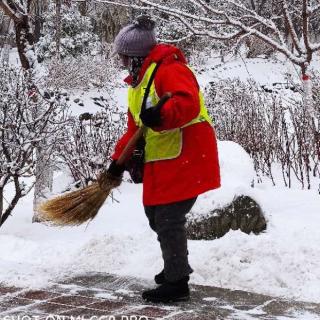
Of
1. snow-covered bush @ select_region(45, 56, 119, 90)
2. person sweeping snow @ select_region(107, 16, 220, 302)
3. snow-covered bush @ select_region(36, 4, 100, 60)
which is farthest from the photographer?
snow-covered bush @ select_region(36, 4, 100, 60)

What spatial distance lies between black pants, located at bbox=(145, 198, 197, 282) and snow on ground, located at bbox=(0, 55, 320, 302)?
53 centimetres

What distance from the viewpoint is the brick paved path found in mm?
3047

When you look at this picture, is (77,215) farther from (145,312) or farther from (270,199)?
(270,199)

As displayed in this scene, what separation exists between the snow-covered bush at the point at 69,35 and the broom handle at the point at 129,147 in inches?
784

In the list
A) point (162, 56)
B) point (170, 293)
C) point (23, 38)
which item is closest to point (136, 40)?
point (162, 56)

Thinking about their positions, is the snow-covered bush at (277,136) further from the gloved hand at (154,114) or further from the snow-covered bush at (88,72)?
the snow-covered bush at (88,72)

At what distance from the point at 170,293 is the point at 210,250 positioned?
0.77 m

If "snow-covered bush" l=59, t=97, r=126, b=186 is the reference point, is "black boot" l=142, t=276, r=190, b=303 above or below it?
below

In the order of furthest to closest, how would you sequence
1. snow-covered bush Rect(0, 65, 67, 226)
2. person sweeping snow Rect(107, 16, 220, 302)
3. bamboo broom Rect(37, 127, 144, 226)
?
snow-covered bush Rect(0, 65, 67, 226), bamboo broom Rect(37, 127, 144, 226), person sweeping snow Rect(107, 16, 220, 302)

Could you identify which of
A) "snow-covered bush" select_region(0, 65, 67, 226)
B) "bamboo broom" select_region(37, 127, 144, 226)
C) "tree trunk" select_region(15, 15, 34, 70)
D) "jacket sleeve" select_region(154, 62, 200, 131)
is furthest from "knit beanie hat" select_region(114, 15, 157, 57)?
"tree trunk" select_region(15, 15, 34, 70)

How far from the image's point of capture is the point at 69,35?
23.7 metres

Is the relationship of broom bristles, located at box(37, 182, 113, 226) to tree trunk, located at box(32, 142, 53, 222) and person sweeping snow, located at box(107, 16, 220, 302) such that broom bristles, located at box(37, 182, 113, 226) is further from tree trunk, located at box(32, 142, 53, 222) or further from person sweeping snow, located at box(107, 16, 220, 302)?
tree trunk, located at box(32, 142, 53, 222)

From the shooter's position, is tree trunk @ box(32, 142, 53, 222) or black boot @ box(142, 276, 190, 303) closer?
black boot @ box(142, 276, 190, 303)

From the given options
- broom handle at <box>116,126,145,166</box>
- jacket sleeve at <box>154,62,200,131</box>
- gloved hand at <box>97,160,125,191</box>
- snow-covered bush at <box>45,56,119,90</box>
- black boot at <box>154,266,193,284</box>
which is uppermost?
snow-covered bush at <box>45,56,119,90</box>
